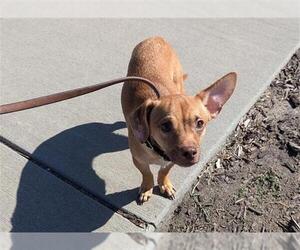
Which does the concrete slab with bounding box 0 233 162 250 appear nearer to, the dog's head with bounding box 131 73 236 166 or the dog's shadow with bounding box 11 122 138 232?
the dog's shadow with bounding box 11 122 138 232

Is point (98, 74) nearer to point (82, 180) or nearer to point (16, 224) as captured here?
point (82, 180)

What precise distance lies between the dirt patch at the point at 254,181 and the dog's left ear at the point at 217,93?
2.68 ft

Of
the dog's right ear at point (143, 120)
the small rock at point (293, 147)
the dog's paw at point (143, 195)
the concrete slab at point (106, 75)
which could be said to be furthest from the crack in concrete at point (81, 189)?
the small rock at point (293, 147)

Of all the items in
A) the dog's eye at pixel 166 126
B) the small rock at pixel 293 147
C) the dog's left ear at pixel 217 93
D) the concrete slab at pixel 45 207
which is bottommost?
the concrete slab at pixel 45 207

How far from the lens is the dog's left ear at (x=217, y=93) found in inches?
135

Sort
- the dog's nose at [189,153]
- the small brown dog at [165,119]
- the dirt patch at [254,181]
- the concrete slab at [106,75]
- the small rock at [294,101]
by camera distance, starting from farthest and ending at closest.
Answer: the small rock at [294,101]
the concrete slab at [106,75]
the dirt patch at [254,181]
the small brown dog at [165,119]
the dog's nose at [189,153]

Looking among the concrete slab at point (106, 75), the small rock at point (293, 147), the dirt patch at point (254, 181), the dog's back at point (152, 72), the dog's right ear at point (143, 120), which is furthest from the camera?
the small rock at point (293, 147)

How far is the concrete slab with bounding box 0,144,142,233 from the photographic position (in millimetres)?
3770

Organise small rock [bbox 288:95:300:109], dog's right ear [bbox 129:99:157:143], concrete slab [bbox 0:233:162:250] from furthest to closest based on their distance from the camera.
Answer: small rock [bbox 288:95:300:109], concrete slab [bbox 0:233:162:250], dog's right ear [bbox 129:99:157:143]

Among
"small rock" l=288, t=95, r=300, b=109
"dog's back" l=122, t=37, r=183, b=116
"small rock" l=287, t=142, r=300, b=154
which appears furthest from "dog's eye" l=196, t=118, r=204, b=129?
"small rock" l=288, t=95, r=300, b=109

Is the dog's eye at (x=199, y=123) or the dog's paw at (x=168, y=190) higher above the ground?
the dog's eye at (x=199, y=123)

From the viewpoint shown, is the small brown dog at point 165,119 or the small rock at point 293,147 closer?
the small brown dog at point 165,119

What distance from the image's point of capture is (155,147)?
11.5ft

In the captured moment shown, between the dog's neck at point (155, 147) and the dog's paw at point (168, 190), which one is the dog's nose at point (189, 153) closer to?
the dog's neck at point (155, 147)
